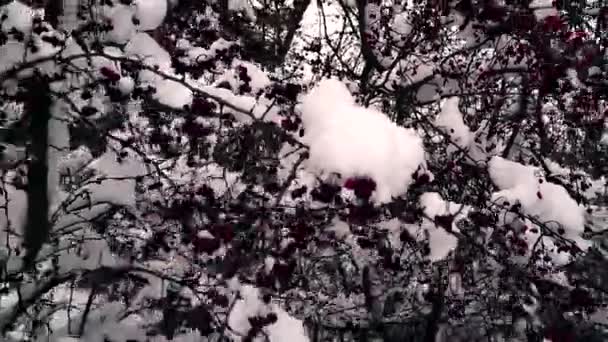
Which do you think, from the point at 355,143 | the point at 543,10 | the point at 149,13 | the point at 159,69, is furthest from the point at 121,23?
the point at 543,10

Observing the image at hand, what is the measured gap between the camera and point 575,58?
330cm

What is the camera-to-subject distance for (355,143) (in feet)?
6.21

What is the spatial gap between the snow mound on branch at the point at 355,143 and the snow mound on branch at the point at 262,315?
761mm

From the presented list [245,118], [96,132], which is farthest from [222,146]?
[96,132]

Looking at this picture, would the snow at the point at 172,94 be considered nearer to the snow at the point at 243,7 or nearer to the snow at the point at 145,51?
the snow at the point at 145,51

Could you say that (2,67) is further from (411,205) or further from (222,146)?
(411,205)

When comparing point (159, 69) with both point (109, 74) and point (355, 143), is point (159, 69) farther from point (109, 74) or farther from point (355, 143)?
point (355, 143)

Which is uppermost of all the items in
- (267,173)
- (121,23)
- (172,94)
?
(121,23)

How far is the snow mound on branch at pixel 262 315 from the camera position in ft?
8.01

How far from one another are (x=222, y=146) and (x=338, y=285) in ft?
4.48

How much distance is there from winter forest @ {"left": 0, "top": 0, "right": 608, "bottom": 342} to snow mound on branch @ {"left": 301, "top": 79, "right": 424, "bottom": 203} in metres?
0.06

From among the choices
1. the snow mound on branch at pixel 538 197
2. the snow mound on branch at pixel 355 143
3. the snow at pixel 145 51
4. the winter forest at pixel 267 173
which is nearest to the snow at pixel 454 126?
the winter forest at pixel 267 173

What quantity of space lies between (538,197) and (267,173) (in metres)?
1.26

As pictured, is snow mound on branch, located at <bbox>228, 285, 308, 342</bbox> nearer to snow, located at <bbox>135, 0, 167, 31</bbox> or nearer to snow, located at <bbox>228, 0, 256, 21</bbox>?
snow, located at <bbox>135, 0, 167, 31</bbox>
